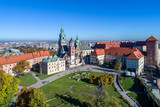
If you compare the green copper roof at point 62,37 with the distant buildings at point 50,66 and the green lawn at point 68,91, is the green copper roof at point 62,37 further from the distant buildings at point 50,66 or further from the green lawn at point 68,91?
the green lawn at point 68,91

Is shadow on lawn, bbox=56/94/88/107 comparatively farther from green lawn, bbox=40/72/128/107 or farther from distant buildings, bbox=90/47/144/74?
distant buildings, bbox=90/47/144/74

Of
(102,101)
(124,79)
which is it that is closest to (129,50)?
(124,79)

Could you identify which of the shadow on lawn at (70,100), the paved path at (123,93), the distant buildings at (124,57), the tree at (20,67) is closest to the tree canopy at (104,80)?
the paved path at (123,93)

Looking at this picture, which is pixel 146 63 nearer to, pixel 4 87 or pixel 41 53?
pixel 41 53

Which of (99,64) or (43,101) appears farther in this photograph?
(99,64)

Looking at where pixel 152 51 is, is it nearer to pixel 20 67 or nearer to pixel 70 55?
pixel 70 55

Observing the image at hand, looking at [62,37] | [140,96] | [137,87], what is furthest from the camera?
[62,37]

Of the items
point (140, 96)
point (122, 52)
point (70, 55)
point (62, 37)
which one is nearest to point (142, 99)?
point (140, 96)
